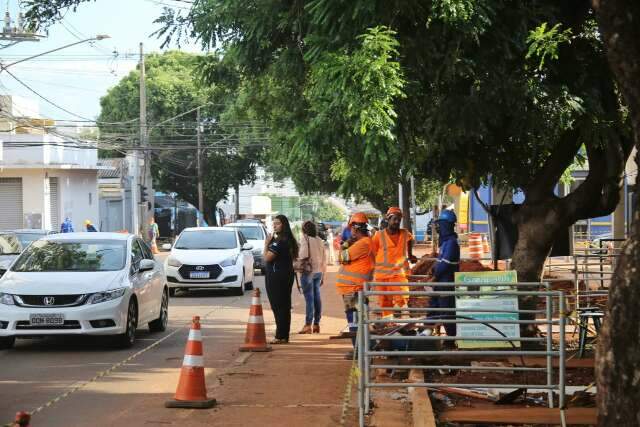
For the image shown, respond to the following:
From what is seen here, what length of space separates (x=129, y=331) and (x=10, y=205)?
36.3 m

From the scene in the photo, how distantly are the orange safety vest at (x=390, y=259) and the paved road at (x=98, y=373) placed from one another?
219 centimetres

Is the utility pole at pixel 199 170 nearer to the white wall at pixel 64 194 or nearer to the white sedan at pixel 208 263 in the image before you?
the white wall at pixel 64 194

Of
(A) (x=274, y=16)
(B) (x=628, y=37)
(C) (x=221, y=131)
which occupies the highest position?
(C) (x=221, y=131)

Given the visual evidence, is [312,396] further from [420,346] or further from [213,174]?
[213,174]

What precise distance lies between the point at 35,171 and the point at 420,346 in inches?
1611

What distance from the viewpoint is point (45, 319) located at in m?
13.5

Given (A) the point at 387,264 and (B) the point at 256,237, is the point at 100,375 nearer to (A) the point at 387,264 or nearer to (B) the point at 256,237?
(A) the point at 387,264

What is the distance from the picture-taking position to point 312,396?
10539mm

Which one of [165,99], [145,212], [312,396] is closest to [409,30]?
[312,396]

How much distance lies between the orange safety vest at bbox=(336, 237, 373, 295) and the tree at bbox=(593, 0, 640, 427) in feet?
26.2

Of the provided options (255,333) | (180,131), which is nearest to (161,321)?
(255,333)

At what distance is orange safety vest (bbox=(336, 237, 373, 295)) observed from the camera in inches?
538

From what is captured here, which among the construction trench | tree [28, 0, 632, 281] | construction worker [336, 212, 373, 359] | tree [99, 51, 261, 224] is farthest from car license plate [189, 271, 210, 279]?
tree [99, 51, 261, 224]

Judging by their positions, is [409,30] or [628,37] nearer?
[628,37]
